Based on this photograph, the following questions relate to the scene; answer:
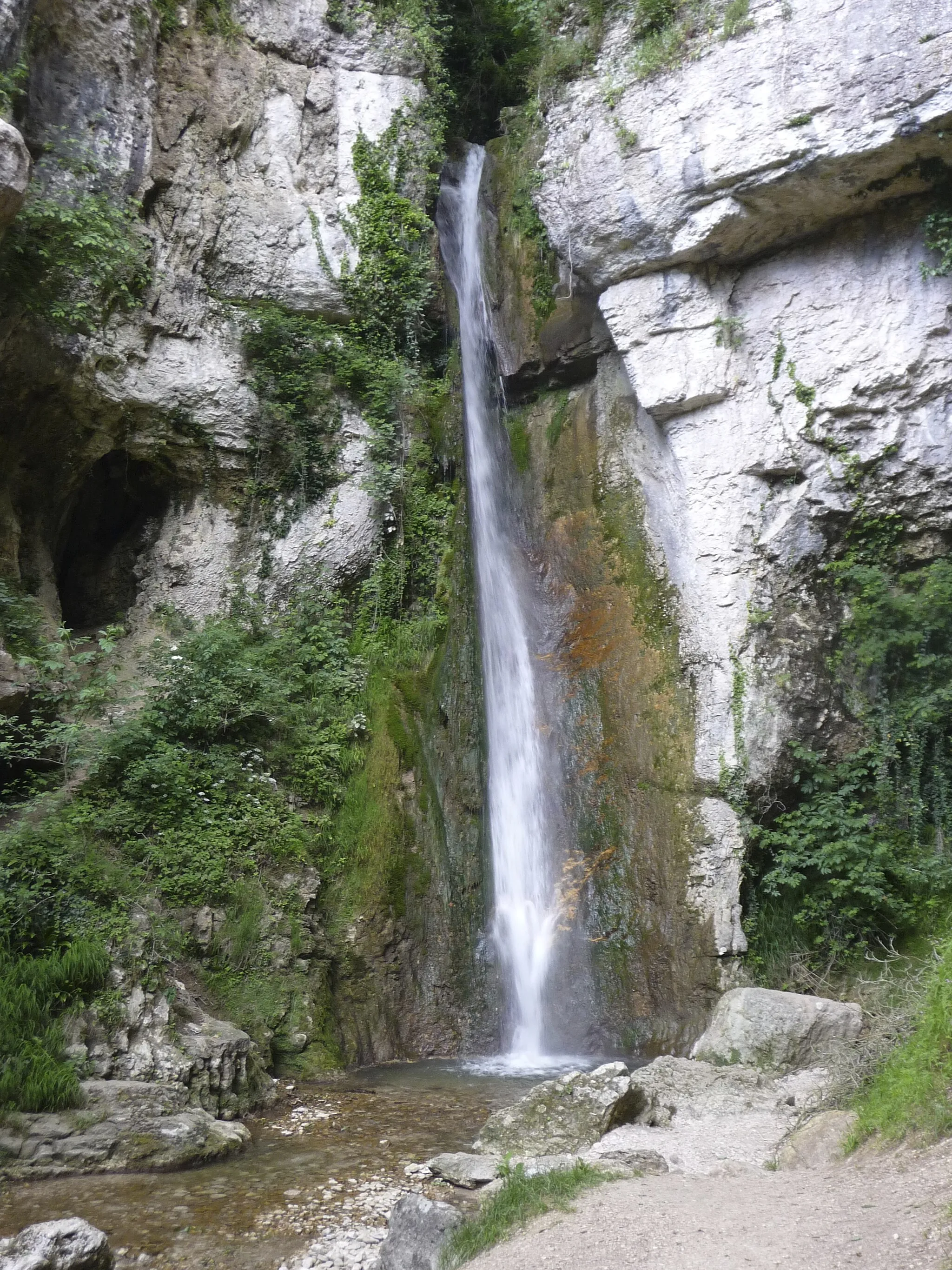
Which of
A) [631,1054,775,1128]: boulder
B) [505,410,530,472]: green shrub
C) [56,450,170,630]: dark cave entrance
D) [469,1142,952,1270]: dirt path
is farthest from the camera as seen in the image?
[505,410,530,472]: green shrub

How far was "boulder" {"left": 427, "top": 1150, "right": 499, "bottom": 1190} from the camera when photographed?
461 cm

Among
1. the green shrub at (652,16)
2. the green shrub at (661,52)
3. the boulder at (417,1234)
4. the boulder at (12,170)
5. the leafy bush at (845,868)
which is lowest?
the boulder at (417,1234)

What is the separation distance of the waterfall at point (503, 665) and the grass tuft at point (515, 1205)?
3.60 meters

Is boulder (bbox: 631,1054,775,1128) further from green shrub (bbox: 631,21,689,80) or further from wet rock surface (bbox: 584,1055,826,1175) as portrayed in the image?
green shrub (bbox: 631,21,689,80)

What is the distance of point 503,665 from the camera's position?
9742 mm

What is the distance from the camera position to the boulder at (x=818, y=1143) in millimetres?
4145

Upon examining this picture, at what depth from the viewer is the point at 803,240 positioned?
875 cm

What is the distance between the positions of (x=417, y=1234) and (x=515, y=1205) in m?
0.41

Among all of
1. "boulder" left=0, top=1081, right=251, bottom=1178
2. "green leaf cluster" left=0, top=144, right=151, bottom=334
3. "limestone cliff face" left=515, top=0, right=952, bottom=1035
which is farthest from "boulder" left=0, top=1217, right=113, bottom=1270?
"green leaf cluster" left=0, top=144, right=151, bottom=334

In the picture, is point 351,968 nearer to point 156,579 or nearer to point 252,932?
point 252,932

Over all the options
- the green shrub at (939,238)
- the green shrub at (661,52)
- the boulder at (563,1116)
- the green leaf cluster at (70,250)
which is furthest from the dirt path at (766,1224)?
the green shrub at (661,52)

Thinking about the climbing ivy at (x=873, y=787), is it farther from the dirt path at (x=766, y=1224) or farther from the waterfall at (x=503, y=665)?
the dirt path at (x=766, y=1224)

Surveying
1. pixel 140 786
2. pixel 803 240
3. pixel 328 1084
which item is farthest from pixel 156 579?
pixel 803 240

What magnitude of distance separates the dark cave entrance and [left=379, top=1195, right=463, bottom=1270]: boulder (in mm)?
7038
